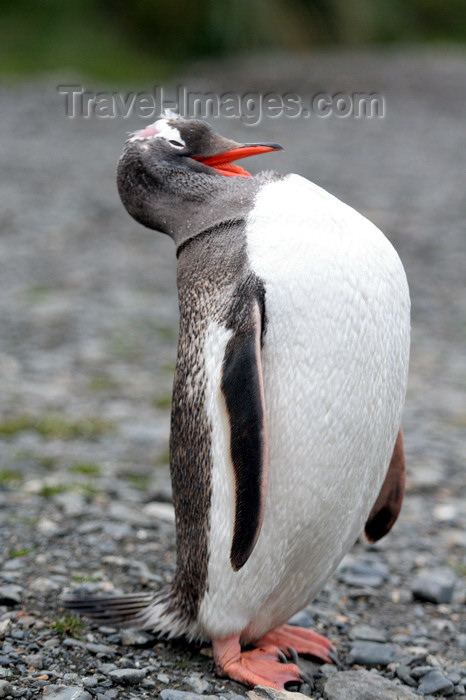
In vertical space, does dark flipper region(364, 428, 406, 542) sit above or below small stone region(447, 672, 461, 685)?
above

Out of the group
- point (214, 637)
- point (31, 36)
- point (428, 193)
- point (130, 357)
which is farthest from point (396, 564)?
point (31, 36)

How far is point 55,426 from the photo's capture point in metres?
5.48

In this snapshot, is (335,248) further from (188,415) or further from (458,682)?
(458,682)

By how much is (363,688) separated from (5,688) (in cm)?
103

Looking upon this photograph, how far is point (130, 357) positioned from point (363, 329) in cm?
425

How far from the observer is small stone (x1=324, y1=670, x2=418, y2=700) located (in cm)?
283

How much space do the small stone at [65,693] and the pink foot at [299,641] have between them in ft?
2.20

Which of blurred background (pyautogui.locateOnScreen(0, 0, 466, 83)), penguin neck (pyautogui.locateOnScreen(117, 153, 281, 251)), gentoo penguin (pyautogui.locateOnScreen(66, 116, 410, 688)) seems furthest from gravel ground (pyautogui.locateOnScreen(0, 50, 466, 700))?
blurred background (pyautogui.locateOnScreen(0, 0, 466, 83))

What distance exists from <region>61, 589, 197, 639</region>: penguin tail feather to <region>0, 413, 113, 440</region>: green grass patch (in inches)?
86.6

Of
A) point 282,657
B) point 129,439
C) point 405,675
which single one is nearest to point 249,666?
point 282,657

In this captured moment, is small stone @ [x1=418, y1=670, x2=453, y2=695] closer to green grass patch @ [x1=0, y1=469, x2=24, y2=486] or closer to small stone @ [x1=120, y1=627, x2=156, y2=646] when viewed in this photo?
small stone @ [x1=120, y1=627, x2=156, y2=646]

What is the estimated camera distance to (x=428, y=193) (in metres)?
12.2

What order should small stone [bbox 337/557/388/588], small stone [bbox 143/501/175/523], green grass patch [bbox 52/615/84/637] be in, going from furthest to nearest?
small stone [bbox 143/501/175/523] < small stone [bbox 337/557/388/588] < green grass patch [bbox 52/615/84/637]

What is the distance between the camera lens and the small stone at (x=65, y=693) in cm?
259
